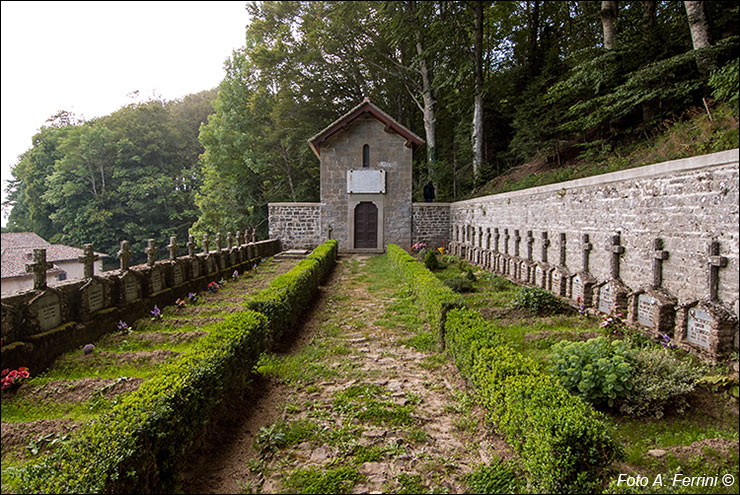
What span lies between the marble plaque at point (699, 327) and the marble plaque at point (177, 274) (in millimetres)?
9987

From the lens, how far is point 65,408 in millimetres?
4191

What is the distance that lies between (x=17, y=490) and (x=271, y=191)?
1095 inches

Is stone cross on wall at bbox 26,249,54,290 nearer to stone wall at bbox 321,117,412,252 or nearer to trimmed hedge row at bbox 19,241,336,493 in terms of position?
trimmed hedge row at bbox 19,241,336,493

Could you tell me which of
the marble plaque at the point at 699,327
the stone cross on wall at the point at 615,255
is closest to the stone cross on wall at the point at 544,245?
the stone cross on wall at the point at 615,255

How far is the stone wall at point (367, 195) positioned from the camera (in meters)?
19.9

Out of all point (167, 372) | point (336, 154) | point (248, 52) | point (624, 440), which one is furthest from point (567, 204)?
point (248, 52)

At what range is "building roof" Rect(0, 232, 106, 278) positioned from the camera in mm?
5987

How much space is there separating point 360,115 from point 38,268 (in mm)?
16279

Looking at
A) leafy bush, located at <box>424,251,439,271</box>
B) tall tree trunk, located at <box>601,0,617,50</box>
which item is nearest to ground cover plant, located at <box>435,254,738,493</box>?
leafy bush, located at <box>424,251,439,271</box>

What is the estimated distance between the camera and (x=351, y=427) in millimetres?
4020

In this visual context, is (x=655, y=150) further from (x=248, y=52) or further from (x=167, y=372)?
(x=248, y=52)

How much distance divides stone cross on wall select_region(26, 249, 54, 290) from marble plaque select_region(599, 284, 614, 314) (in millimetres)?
9279

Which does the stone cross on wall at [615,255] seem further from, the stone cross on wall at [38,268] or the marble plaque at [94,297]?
the stone cross on wall at [38,268]

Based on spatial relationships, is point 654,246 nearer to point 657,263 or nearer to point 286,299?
point 657,263
